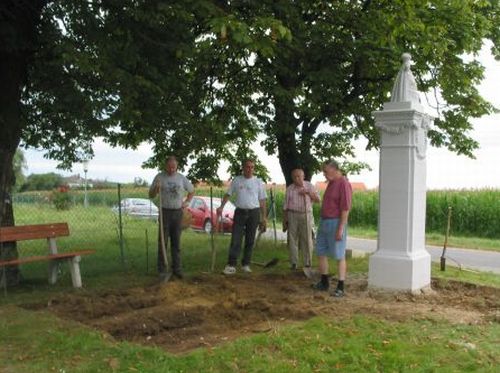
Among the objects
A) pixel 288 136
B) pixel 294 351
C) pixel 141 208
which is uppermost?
pixel 288 136

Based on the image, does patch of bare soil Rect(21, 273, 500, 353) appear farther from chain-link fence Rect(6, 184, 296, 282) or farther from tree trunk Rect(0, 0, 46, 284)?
chain-link fence Rect(6, 184, 296, 282)

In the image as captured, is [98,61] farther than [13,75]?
No

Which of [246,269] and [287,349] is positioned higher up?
[246,269]

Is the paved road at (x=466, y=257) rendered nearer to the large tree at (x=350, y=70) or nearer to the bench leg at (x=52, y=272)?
the large tree at (x=350, y=70)

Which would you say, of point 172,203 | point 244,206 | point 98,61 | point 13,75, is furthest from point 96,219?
point 98,61

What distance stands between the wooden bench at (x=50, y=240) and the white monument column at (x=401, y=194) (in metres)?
4.36

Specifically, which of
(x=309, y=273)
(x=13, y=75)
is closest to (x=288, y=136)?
(x=309, y=273)

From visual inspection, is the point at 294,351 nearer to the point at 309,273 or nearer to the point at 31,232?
the point at 309,273

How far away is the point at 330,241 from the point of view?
8070 millimetres

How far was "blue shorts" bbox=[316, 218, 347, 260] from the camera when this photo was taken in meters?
7.95

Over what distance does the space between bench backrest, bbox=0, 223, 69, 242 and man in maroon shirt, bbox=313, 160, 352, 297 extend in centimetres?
408

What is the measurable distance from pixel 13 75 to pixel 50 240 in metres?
2.59

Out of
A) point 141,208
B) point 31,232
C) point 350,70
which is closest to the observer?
point 31,232

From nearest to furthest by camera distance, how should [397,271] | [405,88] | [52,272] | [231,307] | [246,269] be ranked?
1. [231,307]
2. [397,271]
3. [405,88]
4. [52,272]
5. [246,269]
